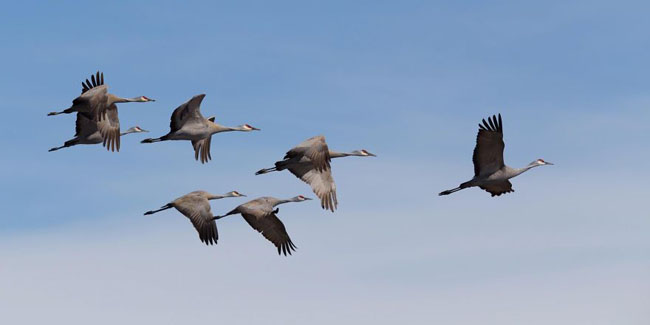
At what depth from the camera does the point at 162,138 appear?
155 feet

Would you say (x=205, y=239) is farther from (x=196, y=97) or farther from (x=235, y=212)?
(x=196, y=97)

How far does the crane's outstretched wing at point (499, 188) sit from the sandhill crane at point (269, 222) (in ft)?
18.9

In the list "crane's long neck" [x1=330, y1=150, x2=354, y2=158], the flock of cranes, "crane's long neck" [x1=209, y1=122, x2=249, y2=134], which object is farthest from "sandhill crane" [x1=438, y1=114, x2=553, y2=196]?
"crane's long neck" [x1=209, y1=122, x2=249, y2=134]

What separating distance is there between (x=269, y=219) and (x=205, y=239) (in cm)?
208

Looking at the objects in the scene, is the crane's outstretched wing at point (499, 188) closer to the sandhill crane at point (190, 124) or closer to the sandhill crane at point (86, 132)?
the sandhill crane at point (190, 124)

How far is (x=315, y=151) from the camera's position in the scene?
46.0 metres

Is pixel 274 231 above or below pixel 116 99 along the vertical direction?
below

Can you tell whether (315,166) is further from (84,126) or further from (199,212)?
(84,126)

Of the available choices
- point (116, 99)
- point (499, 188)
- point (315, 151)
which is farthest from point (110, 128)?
point (499, 188)

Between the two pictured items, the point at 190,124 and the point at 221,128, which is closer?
→ the point at 190,124

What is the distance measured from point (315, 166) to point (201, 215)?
11.7 feet

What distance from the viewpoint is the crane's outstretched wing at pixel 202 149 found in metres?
49.5

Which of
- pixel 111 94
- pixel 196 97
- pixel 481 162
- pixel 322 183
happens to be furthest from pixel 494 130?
pixel 111 94

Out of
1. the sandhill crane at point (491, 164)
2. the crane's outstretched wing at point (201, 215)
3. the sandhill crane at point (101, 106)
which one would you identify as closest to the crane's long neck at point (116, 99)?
the sandhill crane at point (101, 106)
